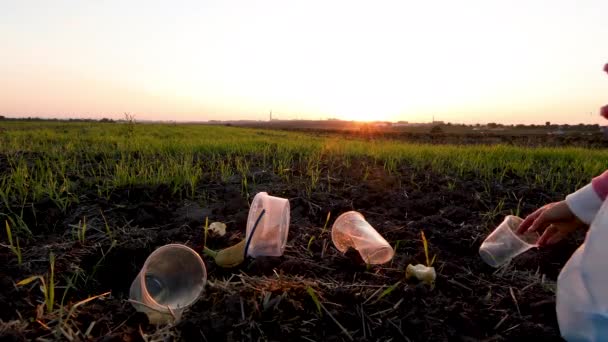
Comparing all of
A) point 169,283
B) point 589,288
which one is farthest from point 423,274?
point 169,283

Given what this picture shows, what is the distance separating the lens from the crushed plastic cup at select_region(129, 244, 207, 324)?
135 centimetres

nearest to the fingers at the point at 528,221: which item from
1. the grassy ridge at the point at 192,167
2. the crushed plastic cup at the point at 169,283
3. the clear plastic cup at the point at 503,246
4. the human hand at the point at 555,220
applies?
the human hand at the point at 555,220

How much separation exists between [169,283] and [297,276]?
51 centimetres

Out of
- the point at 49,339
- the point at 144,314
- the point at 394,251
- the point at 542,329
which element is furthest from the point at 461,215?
the point at 49,339

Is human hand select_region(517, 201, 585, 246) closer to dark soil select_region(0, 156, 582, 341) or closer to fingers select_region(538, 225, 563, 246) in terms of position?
fingers select_region(538, 225, 563, 246)

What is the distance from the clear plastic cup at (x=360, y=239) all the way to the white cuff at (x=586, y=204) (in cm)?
73

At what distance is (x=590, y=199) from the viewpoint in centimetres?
145

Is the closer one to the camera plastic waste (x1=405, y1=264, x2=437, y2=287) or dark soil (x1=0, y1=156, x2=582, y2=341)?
dark soil (x1=0, y1=156, x2=582, y2=341)

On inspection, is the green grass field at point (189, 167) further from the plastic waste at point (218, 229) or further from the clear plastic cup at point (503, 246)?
the clear plastic cup at point (503, 246)

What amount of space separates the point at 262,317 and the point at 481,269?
1.13 metres

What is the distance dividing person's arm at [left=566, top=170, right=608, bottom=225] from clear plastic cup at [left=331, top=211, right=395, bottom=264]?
28.9 inches

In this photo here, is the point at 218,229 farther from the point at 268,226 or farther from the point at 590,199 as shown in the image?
the point at 590,199

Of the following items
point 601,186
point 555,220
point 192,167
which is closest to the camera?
point 601,186

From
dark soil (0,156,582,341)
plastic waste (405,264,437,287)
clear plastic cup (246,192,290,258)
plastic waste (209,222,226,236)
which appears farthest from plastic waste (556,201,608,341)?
plastic waste (209,222,226,236)
